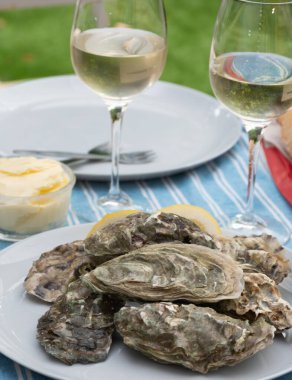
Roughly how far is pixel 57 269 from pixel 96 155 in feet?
2.01

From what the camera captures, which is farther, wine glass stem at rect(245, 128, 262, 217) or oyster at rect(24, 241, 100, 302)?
wine glass stem at rect(245, 128, 262, 217)

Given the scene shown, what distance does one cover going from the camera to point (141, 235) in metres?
1.20

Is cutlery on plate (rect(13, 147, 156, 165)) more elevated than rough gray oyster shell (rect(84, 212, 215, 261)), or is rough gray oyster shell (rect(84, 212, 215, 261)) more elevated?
rough gray oyster shell (rect(84, 212, 215, 261))

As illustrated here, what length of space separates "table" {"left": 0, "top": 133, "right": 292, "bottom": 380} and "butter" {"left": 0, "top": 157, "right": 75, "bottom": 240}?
8 centimetres

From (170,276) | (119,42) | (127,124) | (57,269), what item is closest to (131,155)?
(127,124)

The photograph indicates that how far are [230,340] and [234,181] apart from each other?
845mm

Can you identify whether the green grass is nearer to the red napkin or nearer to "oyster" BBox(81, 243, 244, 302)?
the red napkin

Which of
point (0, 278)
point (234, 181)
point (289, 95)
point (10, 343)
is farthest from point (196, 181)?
point (10, 343)

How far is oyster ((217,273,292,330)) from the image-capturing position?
3.55 feet

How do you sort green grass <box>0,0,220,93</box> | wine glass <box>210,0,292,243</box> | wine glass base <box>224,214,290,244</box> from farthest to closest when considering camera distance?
1. green grass <box>0,0,220,93</box>
2. wine glass base <box>224,214,290,244</box>
3. wine glass <box>210,0,292,243</box>

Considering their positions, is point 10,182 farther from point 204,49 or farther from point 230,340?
point 204,49

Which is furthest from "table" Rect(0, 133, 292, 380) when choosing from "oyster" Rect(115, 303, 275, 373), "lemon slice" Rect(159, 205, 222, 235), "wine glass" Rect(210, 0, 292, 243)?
"oyster" Rect(115, 303, 275, 373)

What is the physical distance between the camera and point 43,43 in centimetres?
509

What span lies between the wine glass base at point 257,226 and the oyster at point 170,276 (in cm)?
49
